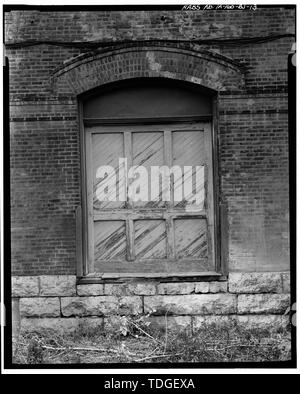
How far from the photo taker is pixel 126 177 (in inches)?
336

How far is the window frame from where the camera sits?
8.46 metres

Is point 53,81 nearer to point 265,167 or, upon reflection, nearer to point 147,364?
point 265,167

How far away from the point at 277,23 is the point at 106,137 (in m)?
2.88

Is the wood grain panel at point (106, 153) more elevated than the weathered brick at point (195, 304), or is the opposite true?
the wood grain panel at point (106, 153)

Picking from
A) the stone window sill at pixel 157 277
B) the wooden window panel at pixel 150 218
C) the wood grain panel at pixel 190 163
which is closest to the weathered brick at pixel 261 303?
the stone window sill at pixel 157 277

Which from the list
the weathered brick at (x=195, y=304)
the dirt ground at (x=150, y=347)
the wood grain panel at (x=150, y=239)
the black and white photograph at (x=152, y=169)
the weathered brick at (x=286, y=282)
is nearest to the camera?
the dirt ground at (x=150, y=347)

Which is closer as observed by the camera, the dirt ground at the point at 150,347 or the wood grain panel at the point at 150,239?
the dirt ground at the point at 150,347

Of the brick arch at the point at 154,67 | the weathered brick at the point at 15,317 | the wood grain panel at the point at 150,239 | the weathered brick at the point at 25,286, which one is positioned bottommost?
the weathered brick at the point at 15,317

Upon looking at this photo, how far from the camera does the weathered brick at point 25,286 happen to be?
8.43 m

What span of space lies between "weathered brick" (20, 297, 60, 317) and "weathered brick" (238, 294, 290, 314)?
263 centimetres

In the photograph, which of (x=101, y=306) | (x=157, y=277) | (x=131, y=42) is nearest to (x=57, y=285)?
(x=101, y=306)

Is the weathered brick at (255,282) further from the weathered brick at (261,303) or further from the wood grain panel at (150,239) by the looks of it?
the wood grain panel at (150,239)

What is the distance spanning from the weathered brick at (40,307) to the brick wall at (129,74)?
1.62ft

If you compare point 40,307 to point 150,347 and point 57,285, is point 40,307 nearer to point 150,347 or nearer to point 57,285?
point 57,285
